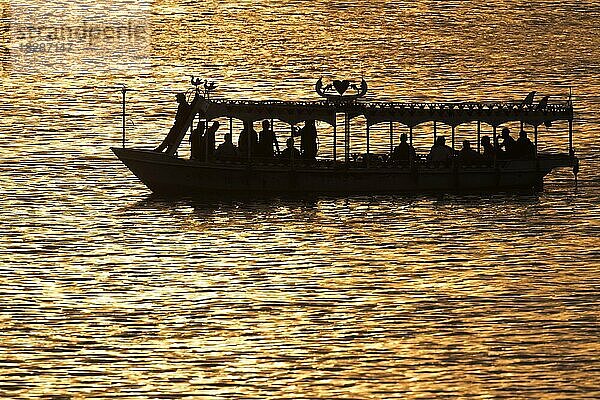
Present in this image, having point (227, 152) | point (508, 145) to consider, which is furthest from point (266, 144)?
point (508, 145)

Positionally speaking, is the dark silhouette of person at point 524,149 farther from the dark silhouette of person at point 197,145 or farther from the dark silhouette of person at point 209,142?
the dark silhouette of person at point 197,145

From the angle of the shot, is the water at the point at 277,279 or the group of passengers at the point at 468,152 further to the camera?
the group of passengers at the point at 468,152

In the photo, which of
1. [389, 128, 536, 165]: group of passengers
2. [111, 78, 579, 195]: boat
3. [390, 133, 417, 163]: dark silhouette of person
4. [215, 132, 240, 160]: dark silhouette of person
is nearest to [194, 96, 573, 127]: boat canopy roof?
[111, 78, 579, 195]: boat

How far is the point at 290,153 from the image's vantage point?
240 feet

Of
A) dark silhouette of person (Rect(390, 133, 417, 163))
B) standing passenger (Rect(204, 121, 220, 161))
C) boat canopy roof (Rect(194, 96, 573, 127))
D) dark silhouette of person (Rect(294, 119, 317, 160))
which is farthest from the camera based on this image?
boat canopy roof (Rect(194, 96, 573, 127))

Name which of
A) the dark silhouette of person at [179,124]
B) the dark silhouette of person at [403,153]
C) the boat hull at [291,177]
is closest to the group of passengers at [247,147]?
the boat hull at [291,177]

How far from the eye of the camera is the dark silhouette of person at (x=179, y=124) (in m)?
74.6

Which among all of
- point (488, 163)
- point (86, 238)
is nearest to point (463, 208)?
point (488, 163)

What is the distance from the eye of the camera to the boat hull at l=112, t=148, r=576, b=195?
238ft

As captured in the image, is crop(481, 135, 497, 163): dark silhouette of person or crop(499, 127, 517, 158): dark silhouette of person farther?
crop(499, 127, 517, 158): dark silhouette of person

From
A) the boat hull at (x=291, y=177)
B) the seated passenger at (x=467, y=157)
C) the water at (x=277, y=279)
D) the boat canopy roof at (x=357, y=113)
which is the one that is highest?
the boat canopy roof at (x=357, y=113)

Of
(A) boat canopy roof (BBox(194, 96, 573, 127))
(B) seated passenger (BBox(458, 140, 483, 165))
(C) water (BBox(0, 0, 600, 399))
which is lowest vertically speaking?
(C) water (BBox(0, 0, 600, 399))

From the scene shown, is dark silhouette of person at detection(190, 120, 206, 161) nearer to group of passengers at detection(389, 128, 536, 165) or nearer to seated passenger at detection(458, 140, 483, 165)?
group of passengers at detection(389, 128, 536, 165)

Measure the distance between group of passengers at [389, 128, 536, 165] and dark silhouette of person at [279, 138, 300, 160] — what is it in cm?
348
